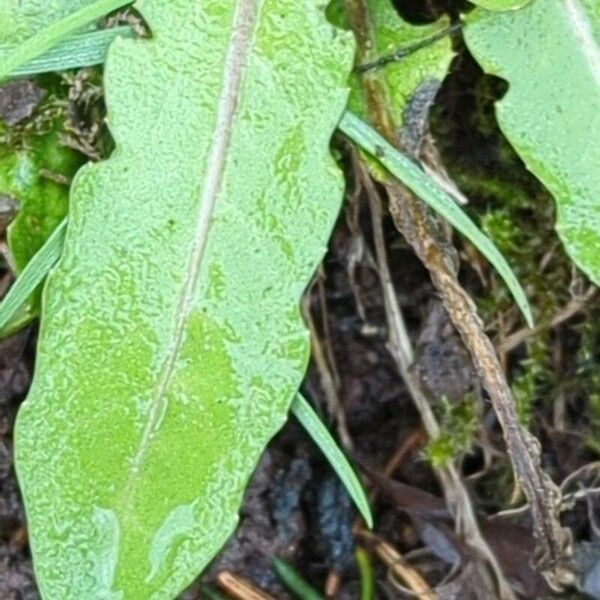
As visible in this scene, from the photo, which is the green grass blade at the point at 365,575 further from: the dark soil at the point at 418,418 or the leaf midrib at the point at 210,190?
the leaf midrib at the point at 210,190

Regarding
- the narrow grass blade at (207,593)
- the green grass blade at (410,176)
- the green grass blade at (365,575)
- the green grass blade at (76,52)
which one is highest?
the green grass blade at (76,52)

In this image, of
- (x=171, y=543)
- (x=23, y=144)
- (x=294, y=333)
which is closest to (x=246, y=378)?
(x=294, y=333)

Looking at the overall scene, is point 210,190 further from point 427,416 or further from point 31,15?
point 427,416

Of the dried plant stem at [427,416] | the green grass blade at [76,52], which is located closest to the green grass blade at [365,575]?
the dried plant stem at [427,416]

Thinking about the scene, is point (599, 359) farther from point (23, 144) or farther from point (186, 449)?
point (23, 144)

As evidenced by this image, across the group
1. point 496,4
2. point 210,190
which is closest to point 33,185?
point 210,190
